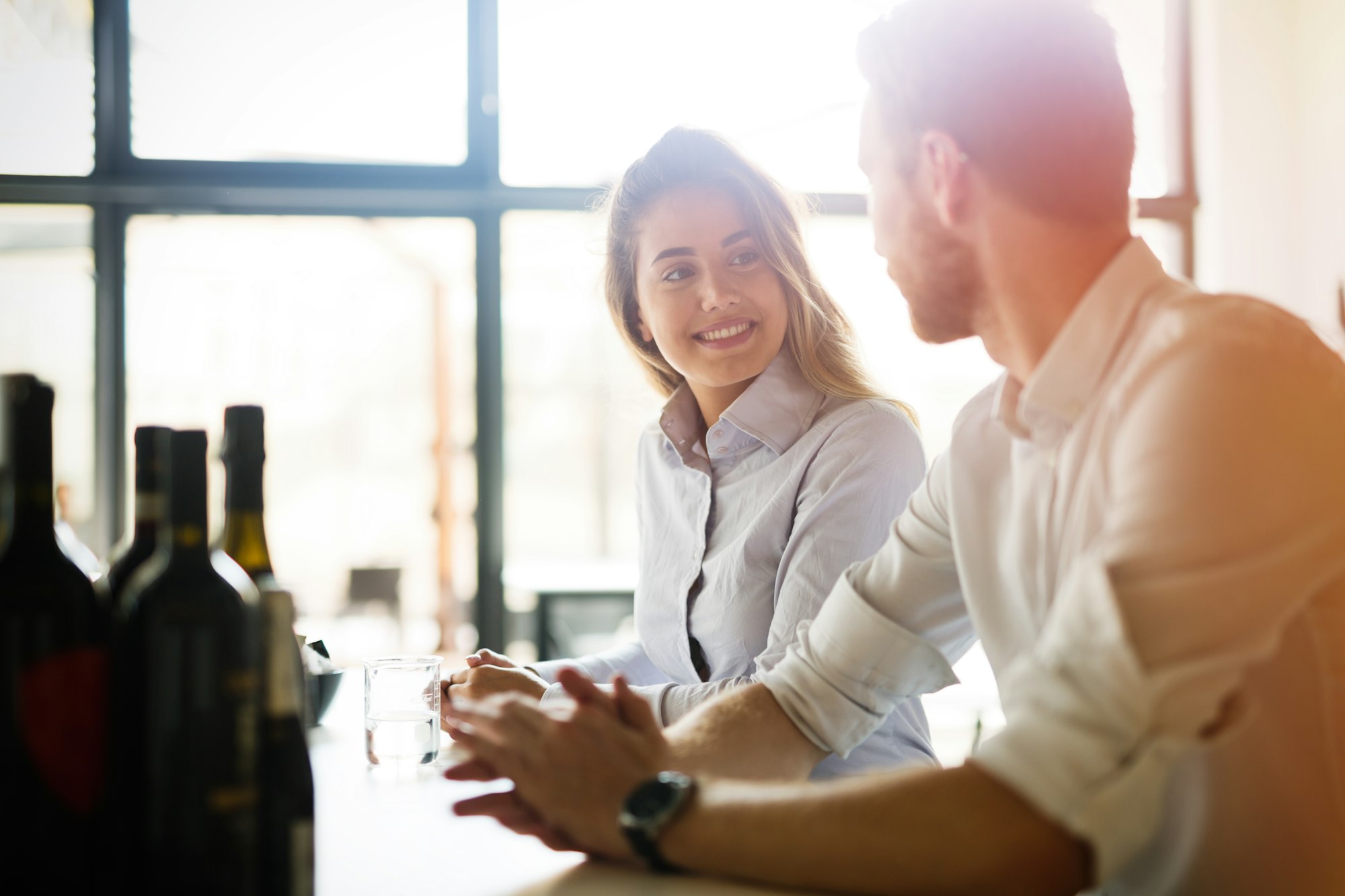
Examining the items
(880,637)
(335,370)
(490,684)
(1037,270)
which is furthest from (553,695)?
(335,370)

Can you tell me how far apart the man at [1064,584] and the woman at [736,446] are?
1.37 ft

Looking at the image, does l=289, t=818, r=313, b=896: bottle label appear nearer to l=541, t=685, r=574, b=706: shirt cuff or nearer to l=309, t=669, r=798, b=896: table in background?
l=309, t=669, r=798, b=896: table in background

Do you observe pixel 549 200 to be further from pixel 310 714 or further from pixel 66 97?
pixel 310 714

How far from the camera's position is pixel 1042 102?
1.05 metres

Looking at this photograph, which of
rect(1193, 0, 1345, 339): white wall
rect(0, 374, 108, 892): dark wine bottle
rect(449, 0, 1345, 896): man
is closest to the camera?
rect(0, 374, 108, 892): dark wine bottle

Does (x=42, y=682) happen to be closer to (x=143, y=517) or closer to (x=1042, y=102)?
(x=143, y=517)

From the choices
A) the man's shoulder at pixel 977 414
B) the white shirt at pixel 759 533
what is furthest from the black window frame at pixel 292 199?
the man's shoulder at pixel 977 414

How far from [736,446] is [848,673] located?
72 centimetres

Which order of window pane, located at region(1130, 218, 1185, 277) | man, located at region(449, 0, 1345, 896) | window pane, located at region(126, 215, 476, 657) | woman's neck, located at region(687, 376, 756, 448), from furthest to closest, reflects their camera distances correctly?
window pane, located at region(1130, 218, 1185, 277) < window pane, located at region(126, 215, 476, 657) < woman's neck, located at region(687, 376, 756, 448) < man, located at region(449, 0, 1345, 896)

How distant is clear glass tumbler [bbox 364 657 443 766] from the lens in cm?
126

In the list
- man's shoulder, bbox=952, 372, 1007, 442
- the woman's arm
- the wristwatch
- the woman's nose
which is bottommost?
the woman's arm

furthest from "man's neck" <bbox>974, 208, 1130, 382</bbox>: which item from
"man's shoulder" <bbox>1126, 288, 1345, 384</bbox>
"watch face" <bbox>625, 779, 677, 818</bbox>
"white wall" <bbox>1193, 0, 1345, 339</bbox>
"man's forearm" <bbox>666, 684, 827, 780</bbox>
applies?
"white wall" <bbox>1193, 0, 1345, 339</bbox>

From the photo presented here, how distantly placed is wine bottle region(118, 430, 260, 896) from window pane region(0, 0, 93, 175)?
3.39 metres

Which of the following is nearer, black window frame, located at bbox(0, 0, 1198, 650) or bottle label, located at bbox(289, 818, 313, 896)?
bottle label, located at bbox(289, 818, 313, 896)
